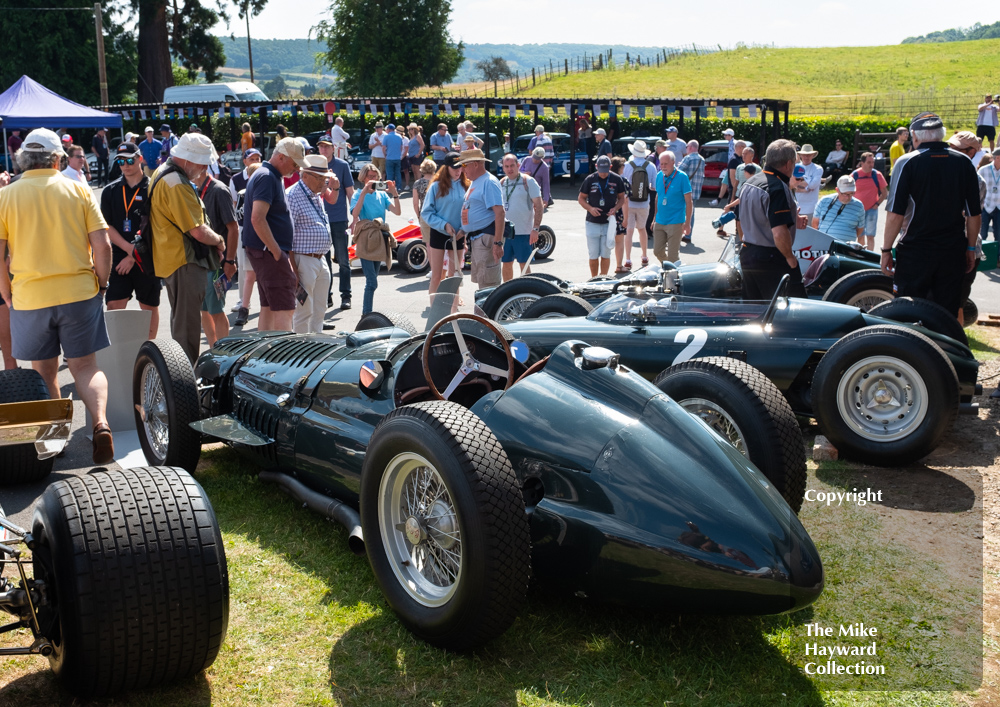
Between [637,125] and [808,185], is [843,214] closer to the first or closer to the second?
[808,185]

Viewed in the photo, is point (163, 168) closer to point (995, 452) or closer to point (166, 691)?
point (166, 691)

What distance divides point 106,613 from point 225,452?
3313mm

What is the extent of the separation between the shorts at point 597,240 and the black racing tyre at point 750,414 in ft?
24.2

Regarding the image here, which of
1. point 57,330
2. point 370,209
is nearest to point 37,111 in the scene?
point 370,209

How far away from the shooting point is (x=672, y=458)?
3422 mm

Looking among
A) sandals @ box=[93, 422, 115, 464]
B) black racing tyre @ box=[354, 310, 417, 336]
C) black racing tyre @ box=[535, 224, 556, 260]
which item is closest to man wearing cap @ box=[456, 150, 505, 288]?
black racing tyre @ box=[354, 310, 417, 336]

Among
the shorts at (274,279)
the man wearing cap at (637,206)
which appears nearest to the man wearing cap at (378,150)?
the man wearing cap at (637,206)

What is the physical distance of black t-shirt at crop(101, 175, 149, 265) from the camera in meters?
7.66

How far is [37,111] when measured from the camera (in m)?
25.1

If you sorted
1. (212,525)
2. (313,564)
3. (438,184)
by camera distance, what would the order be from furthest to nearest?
(438,184), (313,564), (212,525)

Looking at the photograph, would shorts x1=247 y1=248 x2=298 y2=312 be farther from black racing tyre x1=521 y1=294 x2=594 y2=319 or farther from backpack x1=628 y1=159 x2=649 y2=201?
backpack x1=628 y1=159 x2=649 y2=201

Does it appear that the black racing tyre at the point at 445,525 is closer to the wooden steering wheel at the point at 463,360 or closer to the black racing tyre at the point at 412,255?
the wooden steering wheel at the point at 463,360

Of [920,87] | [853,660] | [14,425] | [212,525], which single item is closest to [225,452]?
[14,425]

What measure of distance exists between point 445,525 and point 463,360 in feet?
3.92
